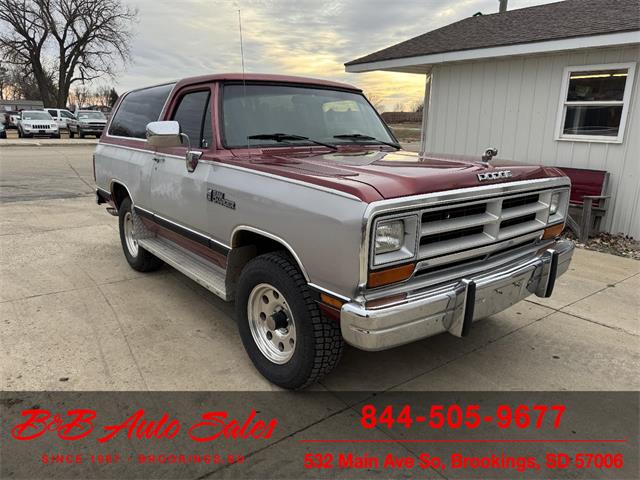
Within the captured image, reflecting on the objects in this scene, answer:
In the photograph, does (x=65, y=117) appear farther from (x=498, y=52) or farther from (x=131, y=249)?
(x=498, y=52)

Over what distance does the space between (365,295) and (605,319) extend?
3.06 meters

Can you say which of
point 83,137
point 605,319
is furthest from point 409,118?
point 605,319

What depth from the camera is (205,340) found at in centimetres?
376

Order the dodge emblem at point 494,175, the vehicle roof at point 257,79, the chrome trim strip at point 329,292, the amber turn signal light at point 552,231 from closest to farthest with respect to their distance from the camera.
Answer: the chrome trim strip at point 329,292 → the dodge emblem at point 494,175 → the amber turn signal light at point 552,231 → the vehicle roof at point 257,79

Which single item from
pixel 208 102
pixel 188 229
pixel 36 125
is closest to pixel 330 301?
pixel 188 229

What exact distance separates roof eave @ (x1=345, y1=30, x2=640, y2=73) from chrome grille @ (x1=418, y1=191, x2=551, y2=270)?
4.83 m

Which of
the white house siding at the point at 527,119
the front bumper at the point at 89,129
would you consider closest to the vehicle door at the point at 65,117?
the front bumper at the point at 89,129

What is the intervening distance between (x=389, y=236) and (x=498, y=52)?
274 inches

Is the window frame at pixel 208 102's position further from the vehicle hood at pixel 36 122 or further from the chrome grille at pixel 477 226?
the vehicle hood at pixel 36 122

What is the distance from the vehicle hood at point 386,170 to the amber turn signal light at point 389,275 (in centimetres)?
37

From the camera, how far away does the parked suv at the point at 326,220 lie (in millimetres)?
2412

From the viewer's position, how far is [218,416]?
2799mm

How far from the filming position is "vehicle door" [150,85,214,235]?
3592mm

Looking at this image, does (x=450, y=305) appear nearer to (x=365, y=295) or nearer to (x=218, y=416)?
(x=365, y=295)
